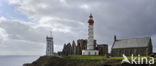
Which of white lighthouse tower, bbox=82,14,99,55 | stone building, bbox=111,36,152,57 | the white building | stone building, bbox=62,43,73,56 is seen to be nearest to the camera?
stone building, bbox=111,36,152,57

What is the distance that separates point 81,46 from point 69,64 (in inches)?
1321

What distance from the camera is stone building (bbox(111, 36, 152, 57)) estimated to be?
77775mm

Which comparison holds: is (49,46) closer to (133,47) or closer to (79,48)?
(79,48)

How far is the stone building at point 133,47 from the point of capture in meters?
77.8

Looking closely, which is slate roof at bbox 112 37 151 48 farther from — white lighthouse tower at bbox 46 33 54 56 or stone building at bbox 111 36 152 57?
white lighthouse tower at bbox 46 33 54 56

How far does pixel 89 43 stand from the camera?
308 feet

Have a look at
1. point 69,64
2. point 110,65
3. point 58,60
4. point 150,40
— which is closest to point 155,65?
point 110,65

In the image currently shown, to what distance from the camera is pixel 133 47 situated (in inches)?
3164

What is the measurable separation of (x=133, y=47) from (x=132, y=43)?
2163 mm

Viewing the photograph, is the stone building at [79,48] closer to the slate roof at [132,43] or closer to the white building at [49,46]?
the white building at [49,46]

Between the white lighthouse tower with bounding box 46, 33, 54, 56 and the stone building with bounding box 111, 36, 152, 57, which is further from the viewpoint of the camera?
the white lighthouse tower with bounding box 46, 33, 54, 56

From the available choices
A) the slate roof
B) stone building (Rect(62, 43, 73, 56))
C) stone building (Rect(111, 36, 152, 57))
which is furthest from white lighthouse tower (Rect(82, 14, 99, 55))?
stone building (Rect(62, 43, 73, 56))

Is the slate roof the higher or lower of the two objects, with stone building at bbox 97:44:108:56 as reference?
higher

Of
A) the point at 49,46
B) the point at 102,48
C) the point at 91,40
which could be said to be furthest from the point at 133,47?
the point at 49,46
